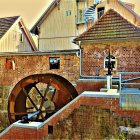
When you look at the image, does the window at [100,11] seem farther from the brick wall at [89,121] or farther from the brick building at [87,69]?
the brick wall at [89,121]

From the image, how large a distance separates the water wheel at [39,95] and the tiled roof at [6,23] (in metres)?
5.18

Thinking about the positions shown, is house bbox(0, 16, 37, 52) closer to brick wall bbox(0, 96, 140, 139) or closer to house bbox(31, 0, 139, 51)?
house bbox(31, 0, 139, 51)

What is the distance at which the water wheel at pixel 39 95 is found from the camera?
436 inches

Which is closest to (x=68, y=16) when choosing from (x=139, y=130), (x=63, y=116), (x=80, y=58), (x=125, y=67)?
(x=80, y=58)

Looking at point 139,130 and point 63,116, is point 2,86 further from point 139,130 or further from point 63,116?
point 139,130

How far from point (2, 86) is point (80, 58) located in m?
4.84

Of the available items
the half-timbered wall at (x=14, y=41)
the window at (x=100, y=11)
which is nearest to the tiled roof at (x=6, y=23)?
the half-timbered wall at (x=14, y=41)

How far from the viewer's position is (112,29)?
1013 cm

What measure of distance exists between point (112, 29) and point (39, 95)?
217 inches

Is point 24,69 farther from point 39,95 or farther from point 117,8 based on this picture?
point 117,8

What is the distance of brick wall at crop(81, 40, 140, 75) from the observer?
9.78 m

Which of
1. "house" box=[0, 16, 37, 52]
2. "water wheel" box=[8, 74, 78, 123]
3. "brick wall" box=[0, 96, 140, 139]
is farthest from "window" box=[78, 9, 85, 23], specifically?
"brick wall" box=[0, 96, 140, 139]

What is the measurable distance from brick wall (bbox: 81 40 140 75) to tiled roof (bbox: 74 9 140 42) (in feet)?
0.95

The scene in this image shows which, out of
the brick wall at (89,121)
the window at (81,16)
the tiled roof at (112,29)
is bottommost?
the brick wall at (89,121)
